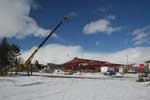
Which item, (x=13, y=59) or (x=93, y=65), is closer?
(x=13, y=59)

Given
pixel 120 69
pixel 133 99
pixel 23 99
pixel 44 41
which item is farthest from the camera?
pixel 120 69

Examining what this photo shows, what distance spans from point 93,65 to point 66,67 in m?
14.3

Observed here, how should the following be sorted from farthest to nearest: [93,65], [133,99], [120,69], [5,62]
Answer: [93,65] → [120,69] → [5,62] → [133,99]

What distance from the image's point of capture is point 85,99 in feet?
47.4

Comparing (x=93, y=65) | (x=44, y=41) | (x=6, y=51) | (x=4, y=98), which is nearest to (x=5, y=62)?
(x=6, y=51)

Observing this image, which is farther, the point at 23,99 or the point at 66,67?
the point at 66,67

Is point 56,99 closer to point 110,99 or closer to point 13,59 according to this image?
point 110,99

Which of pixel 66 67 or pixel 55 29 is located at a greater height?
pixel 55 29

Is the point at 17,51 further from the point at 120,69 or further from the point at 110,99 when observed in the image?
the point at 110,99

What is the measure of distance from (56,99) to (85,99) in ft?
5.97

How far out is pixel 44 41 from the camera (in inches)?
2468

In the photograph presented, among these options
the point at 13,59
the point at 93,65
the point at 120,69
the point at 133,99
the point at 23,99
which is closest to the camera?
the point at 23,99

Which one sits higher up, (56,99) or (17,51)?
(17,51)

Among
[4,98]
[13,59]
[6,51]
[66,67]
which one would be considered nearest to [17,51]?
[13,59]
